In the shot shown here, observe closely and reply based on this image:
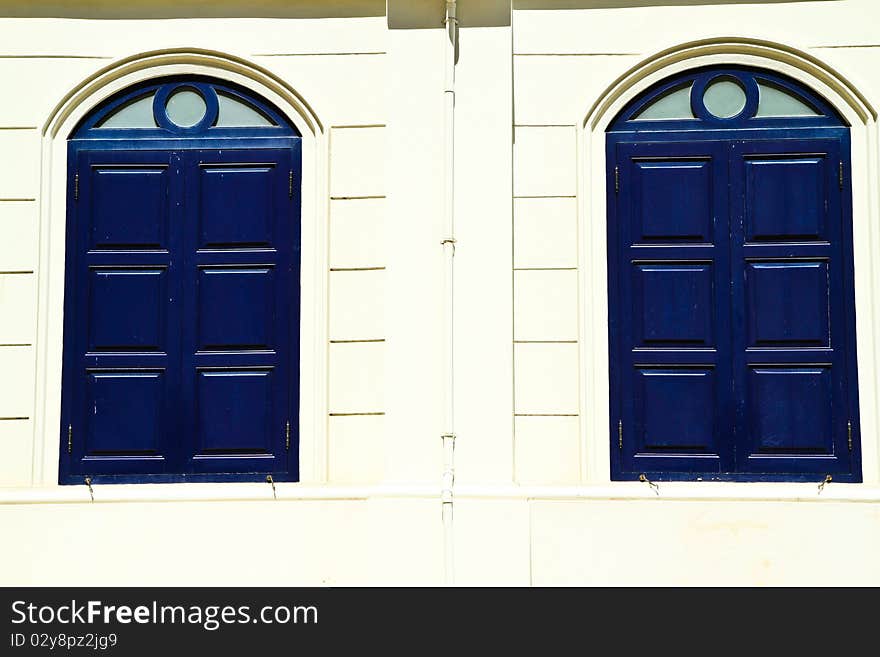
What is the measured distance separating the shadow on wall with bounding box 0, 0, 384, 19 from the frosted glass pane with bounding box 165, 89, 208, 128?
0.47 m

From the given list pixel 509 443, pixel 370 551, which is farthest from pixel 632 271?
pixel 370 551

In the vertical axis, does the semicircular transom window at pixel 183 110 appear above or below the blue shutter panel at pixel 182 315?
above

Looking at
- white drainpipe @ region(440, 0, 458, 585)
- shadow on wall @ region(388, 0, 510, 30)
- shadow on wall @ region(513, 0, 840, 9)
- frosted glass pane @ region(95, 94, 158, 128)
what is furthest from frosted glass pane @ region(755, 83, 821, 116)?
frosted glass pane @ region(95, 94, 158, 128)

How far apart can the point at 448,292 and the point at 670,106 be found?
5.78ft

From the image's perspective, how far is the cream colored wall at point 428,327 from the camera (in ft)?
24.1

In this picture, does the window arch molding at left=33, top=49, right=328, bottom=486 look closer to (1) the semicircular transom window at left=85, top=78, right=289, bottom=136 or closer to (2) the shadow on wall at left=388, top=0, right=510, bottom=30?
(1) the semicircular transom window at left=85, top=78, right=289, bottom=136

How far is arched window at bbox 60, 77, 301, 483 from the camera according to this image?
7723mm

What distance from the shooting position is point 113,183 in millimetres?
7898

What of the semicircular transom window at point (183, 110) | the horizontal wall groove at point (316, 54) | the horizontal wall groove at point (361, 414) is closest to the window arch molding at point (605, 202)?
the horizontal wall groove at point (361, 414)

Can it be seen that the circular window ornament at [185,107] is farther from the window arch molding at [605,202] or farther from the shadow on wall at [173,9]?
the window arch molding at [605,202]

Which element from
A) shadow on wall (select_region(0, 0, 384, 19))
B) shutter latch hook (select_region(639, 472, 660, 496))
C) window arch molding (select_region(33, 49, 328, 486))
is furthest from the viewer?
shadow on wall (select_region(0, 0, 384, 19))

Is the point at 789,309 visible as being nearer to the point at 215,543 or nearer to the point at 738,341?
the point at 738,341

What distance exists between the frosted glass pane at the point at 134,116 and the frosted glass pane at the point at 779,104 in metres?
3.61

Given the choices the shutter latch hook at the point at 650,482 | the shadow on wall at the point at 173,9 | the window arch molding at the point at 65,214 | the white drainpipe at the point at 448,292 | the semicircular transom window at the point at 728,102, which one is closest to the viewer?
the white drainpipe at the point at 448,292
